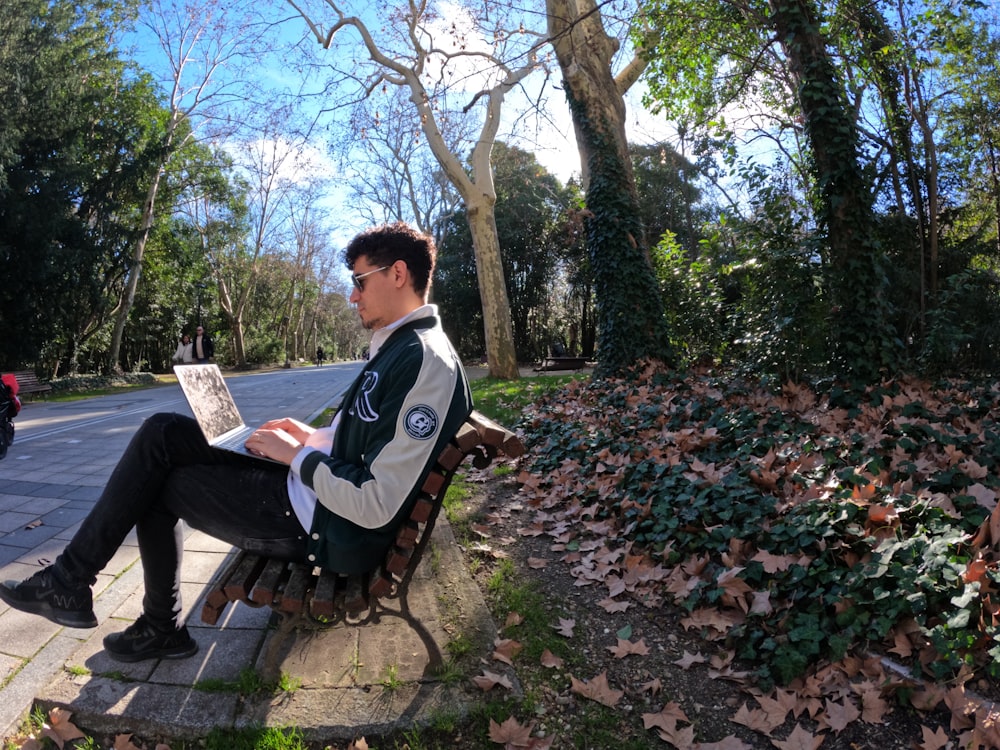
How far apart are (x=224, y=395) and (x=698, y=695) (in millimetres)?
2347

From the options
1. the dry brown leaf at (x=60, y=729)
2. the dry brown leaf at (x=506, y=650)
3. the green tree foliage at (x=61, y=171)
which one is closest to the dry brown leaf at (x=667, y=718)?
the dry brown leaf at (x=506, y=650)

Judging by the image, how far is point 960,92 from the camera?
960 centimetres

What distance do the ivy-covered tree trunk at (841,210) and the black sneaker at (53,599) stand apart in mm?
6323

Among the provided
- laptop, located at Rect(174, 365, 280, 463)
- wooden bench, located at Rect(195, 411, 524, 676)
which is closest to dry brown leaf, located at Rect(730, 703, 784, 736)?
wooden bench, located at Rect(195, 411, 524, 676)

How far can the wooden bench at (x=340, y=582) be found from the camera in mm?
2076

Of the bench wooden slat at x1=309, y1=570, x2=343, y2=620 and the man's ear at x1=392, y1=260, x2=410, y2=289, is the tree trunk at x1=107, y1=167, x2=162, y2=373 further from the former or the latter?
the bench wooden slat at x1=309, y1=570, x2=343, y2=620

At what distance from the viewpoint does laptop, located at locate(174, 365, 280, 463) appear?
2299mm

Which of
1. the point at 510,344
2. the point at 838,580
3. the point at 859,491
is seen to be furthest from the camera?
the point at 510,344

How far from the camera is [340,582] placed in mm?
2213

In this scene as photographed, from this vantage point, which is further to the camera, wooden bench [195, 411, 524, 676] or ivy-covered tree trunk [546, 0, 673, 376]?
ivy-covered tree trunk [546, 0, 673, 376]

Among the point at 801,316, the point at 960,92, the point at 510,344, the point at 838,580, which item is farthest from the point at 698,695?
the point at 510,344

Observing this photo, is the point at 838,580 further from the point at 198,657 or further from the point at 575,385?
the point at 575,385

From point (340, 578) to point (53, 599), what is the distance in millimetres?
966

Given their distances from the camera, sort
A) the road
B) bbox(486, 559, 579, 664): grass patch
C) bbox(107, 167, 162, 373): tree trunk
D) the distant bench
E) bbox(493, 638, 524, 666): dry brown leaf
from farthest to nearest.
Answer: bbox(107, 167, 162, 373): tree trunk, the distant bench, the road, bbox(486, 559, 579, 664): grass patch, bbox(493, 638, 524, 666): dry brown leaf
